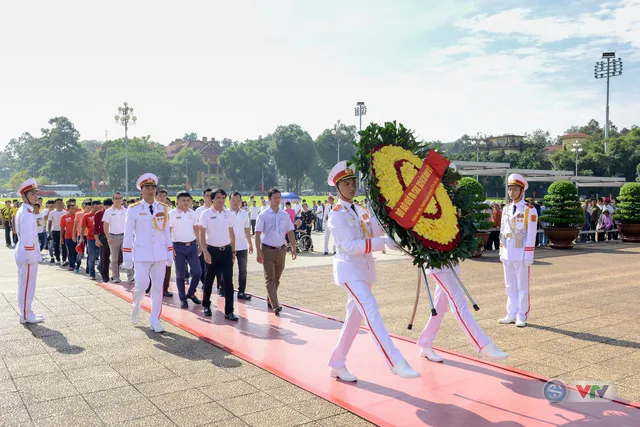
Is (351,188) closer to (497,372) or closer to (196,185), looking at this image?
(497,372)

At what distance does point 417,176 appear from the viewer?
4836 millimetres

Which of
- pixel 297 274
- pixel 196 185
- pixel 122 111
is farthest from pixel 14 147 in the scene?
pixel 297 274

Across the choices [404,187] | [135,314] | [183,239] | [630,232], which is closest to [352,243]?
[404,187]

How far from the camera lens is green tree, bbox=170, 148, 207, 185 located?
326 feet

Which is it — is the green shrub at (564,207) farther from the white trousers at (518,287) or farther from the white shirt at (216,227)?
the white shirt at (216,227)

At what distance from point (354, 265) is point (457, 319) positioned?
3.98 feet

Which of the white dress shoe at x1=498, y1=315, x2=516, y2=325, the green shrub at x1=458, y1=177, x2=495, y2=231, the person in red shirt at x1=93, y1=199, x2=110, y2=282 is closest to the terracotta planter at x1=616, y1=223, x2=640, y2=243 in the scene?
the green shrub at x1=458, y1=177, x2=495, y2=231

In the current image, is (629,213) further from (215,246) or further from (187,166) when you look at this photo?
(187,166)

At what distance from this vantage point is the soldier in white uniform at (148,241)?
6.84 m

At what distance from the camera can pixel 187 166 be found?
4070 inches

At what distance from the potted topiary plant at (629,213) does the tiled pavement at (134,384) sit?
18926mm

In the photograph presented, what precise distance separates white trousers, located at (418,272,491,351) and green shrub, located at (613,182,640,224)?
17853 millimetres

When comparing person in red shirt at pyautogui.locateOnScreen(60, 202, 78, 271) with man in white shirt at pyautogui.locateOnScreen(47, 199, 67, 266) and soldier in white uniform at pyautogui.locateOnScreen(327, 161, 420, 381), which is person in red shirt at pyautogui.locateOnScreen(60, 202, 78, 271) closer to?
man in white shirt at pyautogui.locateOnScreen(47, 199, 67, 266)

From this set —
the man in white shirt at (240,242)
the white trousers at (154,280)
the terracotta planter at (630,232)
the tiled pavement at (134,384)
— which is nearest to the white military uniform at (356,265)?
the tiled pavement at (134,384)
